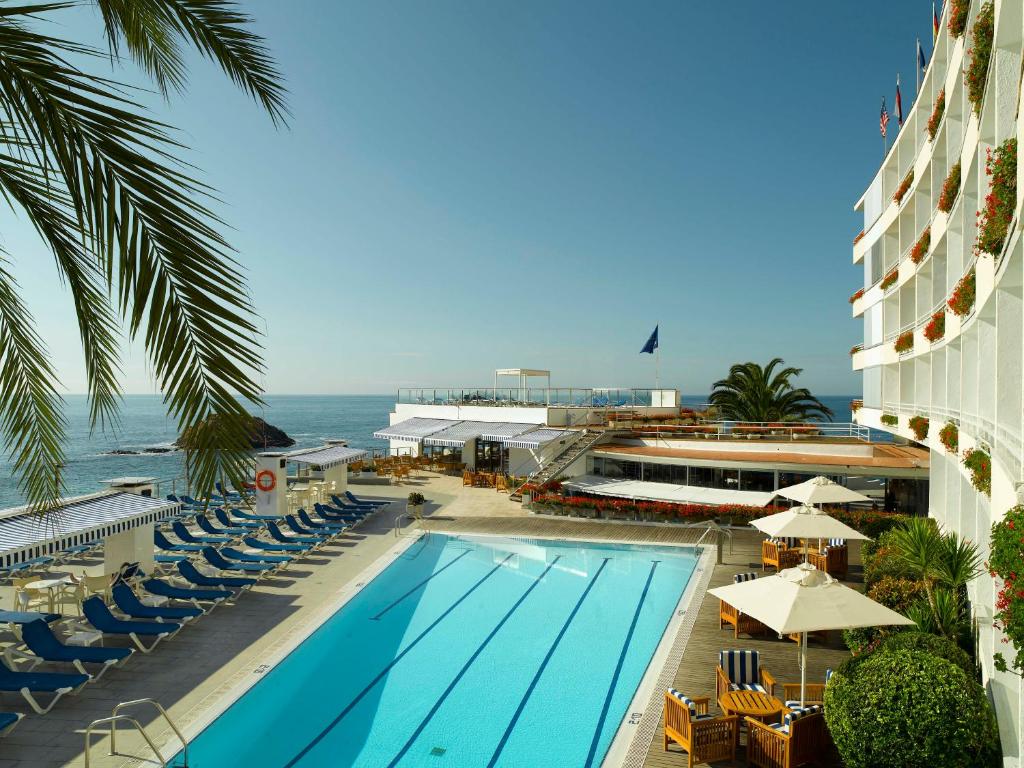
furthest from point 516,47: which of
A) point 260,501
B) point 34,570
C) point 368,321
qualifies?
point 368,321

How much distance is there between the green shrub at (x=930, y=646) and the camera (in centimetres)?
808

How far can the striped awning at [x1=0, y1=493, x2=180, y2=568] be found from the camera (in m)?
12.6

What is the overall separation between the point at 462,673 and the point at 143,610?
21.8 ft

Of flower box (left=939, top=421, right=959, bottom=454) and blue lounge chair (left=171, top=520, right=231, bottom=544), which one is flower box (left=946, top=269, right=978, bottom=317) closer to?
flower box (left=939, top=421, right=959, bottom=454)

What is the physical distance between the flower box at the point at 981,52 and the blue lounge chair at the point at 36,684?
1652 centimetres

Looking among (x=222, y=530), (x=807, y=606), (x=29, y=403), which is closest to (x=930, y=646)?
(x=807, y=606)

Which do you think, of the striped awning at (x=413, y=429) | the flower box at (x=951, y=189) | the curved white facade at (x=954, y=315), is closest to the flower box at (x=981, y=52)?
the curved white facade at (x=954, y=315)

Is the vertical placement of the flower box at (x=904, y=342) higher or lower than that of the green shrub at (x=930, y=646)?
higher

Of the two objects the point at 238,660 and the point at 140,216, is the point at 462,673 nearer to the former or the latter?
the point at 238,660

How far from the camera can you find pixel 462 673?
1206cm

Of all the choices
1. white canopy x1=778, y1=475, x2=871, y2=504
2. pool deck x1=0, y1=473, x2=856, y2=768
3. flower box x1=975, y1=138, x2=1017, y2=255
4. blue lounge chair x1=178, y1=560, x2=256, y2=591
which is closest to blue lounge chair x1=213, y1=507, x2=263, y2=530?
pool deck x1=0, y1=473, x2=856, y2=768

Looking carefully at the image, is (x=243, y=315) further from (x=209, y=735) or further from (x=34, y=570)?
(x=34, y=570)

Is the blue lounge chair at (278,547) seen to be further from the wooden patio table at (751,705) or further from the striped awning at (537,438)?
the wooden patio table at (751,705)

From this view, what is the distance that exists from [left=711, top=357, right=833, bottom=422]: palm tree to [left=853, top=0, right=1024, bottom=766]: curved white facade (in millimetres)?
→ 12077
